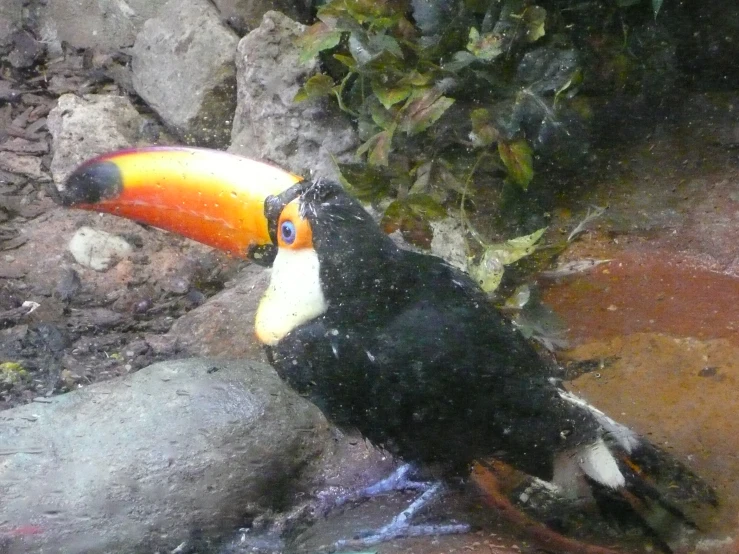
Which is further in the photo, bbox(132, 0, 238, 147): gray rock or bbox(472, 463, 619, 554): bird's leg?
bbox(132, 0, 238, 147): gray rock

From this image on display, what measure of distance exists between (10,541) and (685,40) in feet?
6.83

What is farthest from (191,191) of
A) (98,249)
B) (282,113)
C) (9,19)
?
(9,19)

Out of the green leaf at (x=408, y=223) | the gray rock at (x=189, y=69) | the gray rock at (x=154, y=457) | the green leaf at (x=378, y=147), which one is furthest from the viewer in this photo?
the gray rock at (x=189, y=69)

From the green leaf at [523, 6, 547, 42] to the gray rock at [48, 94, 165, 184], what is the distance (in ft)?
3.95

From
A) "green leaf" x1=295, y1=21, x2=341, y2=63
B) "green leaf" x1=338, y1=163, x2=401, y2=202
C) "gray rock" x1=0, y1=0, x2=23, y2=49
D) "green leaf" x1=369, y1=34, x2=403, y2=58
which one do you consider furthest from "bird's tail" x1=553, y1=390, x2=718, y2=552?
"gray rock" x1=0, y1=0, x2=23, y2=49

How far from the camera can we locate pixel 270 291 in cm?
157

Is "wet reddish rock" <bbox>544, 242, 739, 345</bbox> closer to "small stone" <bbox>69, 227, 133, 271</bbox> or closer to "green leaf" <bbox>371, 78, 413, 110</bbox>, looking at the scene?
"green leaf" <bbox>371, 78, 413, 110</bbox>

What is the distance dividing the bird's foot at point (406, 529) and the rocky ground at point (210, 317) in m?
0.03

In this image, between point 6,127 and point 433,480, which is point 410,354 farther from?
point 6,127

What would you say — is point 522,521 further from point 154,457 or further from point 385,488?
point 154,457

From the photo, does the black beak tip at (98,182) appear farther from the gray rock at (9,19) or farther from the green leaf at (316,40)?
the gray rock at (9,19)

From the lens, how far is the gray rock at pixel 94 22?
233 cm

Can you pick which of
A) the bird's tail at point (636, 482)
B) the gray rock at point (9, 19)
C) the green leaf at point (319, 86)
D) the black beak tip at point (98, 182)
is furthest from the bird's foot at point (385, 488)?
the gray rock at point (9, 19)

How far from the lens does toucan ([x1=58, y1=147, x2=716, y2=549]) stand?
137 centimetres
